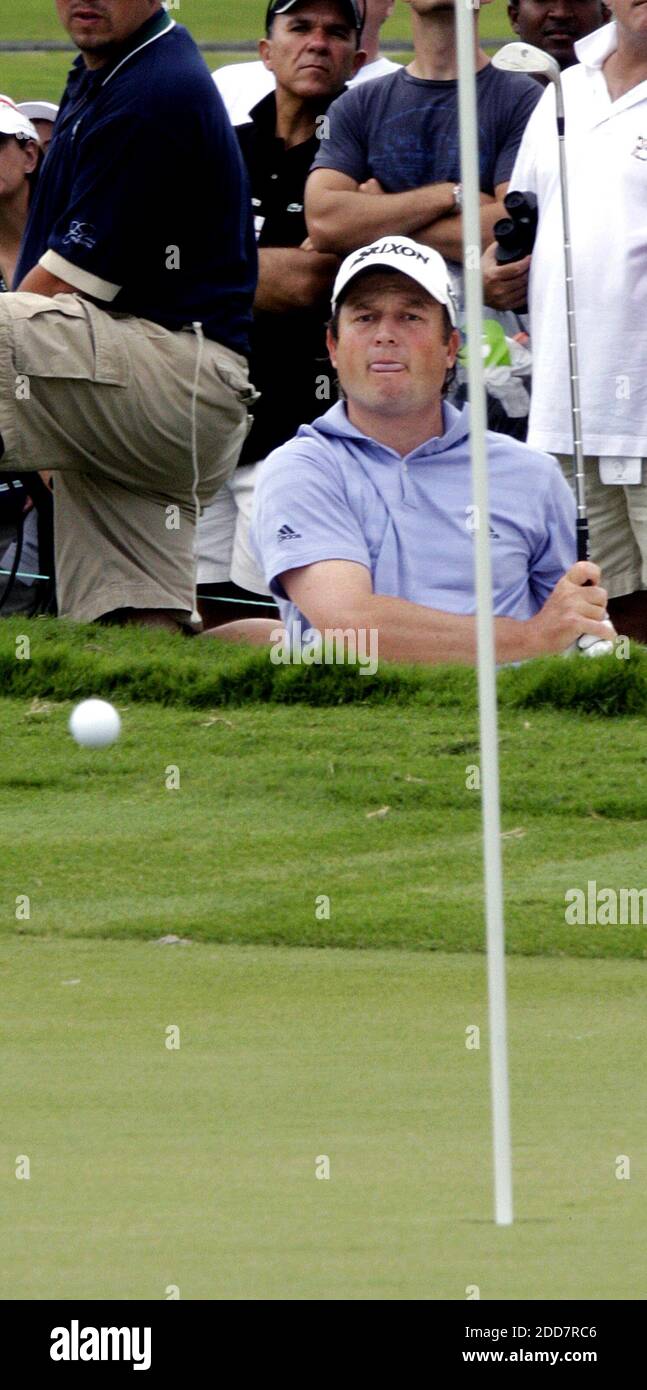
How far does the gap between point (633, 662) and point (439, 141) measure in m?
2.24

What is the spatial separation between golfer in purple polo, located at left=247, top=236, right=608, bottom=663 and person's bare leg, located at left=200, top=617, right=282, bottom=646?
80 cm

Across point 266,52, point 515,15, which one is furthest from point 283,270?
point 515,15

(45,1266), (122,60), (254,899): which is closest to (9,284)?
(122,60)

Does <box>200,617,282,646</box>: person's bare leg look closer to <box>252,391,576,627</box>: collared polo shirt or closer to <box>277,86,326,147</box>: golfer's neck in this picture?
<box>252,391,576,627</box>: collared polo shirt

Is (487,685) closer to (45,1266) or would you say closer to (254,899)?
(45,1266)

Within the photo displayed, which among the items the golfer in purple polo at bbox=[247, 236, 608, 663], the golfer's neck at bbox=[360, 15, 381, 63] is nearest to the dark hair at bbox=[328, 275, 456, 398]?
the golfer in purple polo at bbox=[247, 236, 608, 663]

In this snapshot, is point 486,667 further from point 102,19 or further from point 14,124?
point 14,124

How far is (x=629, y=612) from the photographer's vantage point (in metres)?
8.49

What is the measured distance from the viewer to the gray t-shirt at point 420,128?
28.6 feet

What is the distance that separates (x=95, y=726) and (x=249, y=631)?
1408 mm

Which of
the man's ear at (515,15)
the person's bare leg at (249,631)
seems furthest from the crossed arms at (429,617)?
the man's ear at (515,15)

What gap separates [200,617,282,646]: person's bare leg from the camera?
8523mm

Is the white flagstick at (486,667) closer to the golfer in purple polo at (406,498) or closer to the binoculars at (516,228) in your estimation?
the golfer in purple polo at (406,498)

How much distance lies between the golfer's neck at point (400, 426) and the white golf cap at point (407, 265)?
A: 310mm
